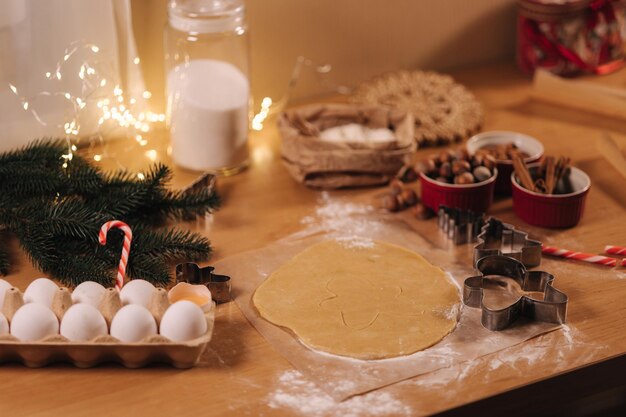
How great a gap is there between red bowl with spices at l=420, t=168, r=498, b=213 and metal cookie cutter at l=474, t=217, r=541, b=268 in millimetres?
57

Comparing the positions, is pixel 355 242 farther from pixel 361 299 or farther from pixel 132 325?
pixel 132 325

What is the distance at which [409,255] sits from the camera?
123cm

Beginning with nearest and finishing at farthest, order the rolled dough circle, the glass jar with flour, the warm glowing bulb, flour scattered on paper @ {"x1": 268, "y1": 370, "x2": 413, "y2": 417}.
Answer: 1. flour scattered on paper @ {"x1": 268, "y1": 370, "x2": 413, "y2": 417}
2. the rolled dough circle
3. the glass jar with flour
4. the warm glowing bulb

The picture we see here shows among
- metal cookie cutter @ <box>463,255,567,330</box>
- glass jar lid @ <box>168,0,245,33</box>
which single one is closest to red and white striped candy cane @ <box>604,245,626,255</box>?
metal cookie cutter @ <box>463,255,567,330</box>

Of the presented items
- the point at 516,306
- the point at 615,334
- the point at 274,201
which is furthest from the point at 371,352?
the point at 274,201

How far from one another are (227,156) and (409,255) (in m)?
0.38

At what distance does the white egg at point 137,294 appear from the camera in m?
1.04

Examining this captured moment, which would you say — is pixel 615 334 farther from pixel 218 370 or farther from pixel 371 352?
pixel 218 370

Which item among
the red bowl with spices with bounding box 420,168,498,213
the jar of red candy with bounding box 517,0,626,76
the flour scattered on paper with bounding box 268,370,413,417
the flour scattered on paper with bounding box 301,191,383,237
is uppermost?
the jar of red candy with bounding box 517,0,626,76

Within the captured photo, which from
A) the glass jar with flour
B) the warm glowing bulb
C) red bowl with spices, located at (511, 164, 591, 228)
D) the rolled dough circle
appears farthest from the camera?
the warm glowing bulb

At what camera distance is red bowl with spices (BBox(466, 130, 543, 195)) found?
4.50ft

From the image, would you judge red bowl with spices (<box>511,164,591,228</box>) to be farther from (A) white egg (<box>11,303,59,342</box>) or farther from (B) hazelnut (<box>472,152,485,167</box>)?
(A) white egg (<box>11,303,59,342</box>)

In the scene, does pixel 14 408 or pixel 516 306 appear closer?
pixel 14 408

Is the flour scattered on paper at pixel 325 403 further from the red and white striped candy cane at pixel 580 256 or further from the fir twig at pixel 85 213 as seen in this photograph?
the red and white striped candy cane at pixel 580 256
